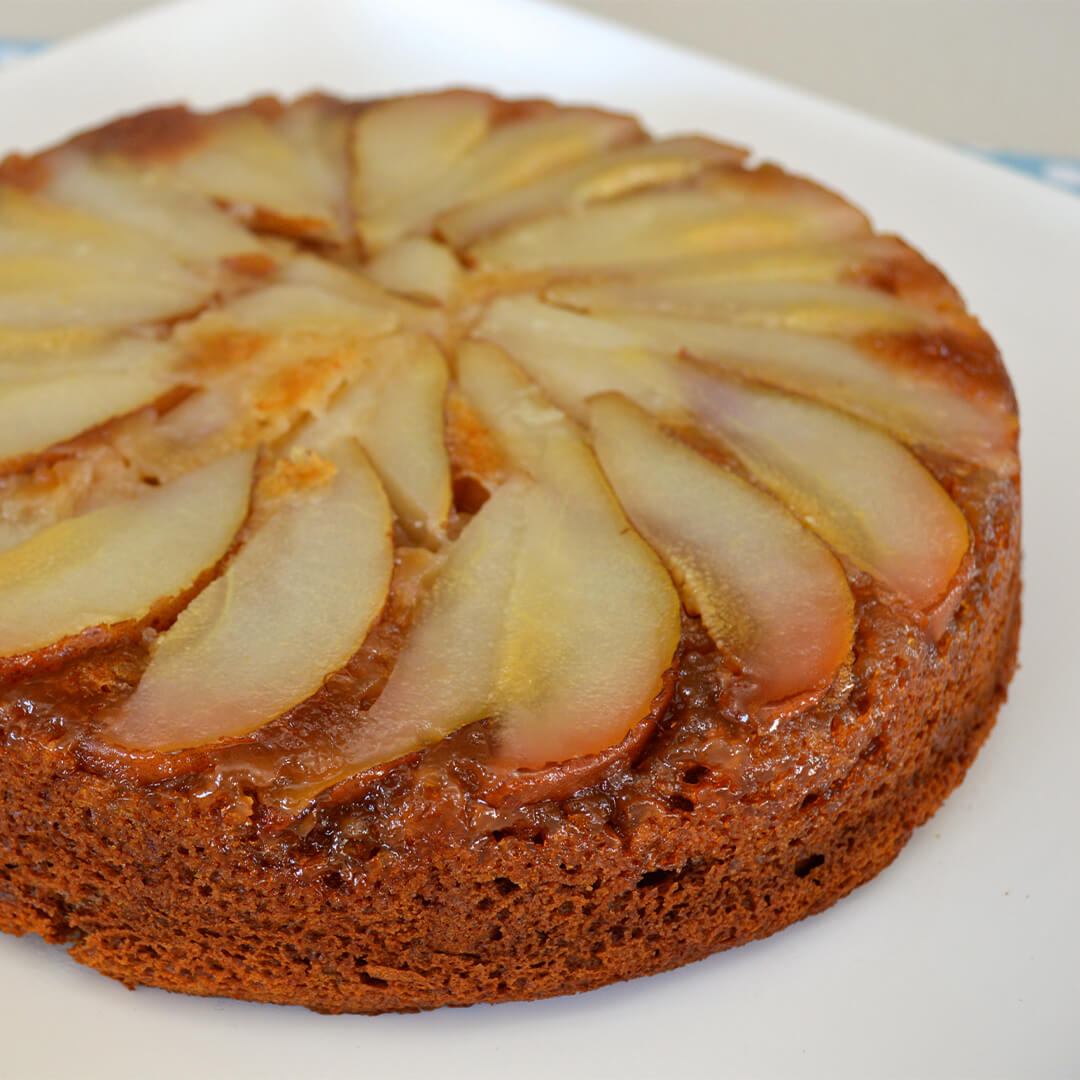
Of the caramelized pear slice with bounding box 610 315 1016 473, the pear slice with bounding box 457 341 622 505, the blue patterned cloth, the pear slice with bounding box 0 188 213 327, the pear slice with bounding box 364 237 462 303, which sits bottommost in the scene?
the pear slice with bounding box 0 188 213 327

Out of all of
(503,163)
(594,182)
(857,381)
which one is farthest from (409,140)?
(857,381)

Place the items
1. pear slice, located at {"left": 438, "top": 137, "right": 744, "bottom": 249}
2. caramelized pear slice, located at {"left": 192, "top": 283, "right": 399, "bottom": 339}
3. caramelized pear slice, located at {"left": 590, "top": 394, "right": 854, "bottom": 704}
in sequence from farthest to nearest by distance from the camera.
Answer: pear slice, located at {"left": 438, "top": 137, "right": 744, "bottom": 249} < caramelized pear slice, located at {"left": 192, "top": 283, "right": 399, "bottom": 339} < caramelized pear slice, located at {"left": 590, "top": 394, "right": 854, "bottom": 704}

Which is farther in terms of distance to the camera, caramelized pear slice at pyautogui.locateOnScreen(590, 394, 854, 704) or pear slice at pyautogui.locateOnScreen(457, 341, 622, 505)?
pear slice at pyautogui.locateOnScreen(457, 341, 622, 505)

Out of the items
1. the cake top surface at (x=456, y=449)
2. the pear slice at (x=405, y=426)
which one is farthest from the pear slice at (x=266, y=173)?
the pear slice at (x=405, y=426)

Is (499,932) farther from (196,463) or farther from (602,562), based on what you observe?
(196,463)

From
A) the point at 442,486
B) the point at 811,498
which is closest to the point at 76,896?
the point at 442,486

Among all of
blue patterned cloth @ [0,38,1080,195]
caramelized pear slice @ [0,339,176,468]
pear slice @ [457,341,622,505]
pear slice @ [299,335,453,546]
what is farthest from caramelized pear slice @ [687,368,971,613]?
blue patterned cloth @ [0,38,1080,195]

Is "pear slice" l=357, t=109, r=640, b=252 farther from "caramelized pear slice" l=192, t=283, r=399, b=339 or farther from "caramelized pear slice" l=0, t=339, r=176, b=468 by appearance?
"caramelized pear slice" l=0, t=339, r=176, b=468

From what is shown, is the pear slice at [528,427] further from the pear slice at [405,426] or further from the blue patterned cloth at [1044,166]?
the blue patterned cloth at [1044,166]
